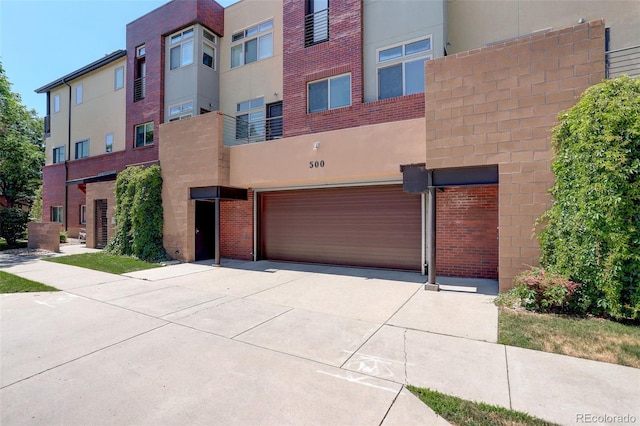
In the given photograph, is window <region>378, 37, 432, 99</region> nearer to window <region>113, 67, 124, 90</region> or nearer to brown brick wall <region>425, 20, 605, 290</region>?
brown brick wall <region>425, 20, 605, 290</region>

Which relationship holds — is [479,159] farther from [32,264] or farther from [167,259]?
[32,264]

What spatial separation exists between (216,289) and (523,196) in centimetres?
767

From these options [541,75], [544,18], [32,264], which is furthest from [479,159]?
[32,264]

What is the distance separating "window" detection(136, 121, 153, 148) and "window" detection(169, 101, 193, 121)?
1.67 meters

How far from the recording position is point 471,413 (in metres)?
3.06

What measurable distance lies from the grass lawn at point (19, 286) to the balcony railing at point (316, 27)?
38.3 ft

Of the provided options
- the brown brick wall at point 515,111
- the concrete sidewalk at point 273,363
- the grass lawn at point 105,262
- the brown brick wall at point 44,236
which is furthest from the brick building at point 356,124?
the concrete sidewalk at point 273,363

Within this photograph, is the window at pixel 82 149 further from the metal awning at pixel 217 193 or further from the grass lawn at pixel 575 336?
the grass lawn at pixel 575 336

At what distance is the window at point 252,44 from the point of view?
1391 cm

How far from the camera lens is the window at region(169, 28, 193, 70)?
1557cm

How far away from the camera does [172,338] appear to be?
195 inches

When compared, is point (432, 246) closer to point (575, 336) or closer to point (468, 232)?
point (468, 232)

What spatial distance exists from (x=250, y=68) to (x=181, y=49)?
4.47 meters

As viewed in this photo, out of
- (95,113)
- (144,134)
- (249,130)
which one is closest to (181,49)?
(144,134)
